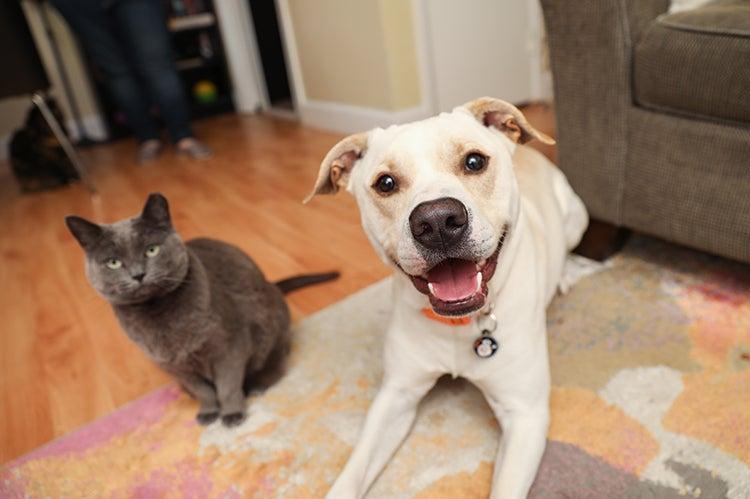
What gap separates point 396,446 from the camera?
125 centimetres

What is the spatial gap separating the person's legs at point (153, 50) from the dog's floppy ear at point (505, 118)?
10.9 feet

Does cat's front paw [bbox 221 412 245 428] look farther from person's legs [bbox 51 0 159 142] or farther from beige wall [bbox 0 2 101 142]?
beige wall [bbox 0 2 101 142]

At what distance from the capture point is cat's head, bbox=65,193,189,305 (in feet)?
4.08

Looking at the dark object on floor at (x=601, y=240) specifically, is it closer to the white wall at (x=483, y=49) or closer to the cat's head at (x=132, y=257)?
the cat's head at (x=132, y=257)

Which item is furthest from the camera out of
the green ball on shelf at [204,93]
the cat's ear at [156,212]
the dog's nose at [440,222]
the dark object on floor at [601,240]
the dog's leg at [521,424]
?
the green ball on shelf at [204,93]

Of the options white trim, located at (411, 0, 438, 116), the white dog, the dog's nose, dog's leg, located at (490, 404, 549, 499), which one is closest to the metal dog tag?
the white dog

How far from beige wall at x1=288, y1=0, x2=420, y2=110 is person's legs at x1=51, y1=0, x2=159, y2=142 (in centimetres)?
130

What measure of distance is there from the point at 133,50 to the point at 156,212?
3.10m

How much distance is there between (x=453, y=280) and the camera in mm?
1053

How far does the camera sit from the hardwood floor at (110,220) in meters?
1.65

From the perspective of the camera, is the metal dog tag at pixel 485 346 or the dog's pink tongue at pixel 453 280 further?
the metal dog tag at pixel 485 346

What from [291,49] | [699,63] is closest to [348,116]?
[291,49]

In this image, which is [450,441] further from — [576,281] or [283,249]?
[283,249]

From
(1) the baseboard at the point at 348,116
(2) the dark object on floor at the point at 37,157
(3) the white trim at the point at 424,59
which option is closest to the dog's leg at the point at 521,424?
(1) the baseboard at the point at 348,116
